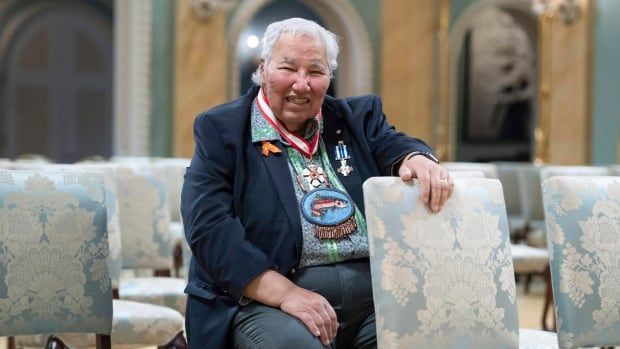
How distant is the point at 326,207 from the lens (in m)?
2.77

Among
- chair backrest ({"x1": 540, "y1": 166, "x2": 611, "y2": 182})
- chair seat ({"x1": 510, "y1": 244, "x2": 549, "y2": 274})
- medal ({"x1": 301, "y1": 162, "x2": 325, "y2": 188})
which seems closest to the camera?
medal ({"x1": 301, "y1": 162, "x2": 325, "y2": 188})

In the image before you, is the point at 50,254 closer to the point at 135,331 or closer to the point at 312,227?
the point at 135,331

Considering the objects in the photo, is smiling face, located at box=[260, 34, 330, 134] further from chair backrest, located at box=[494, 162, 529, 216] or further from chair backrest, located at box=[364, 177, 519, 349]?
chair backrest, located at box=[494, 162, 529, 216]

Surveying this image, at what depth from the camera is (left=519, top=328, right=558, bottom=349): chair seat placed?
310 centimetres

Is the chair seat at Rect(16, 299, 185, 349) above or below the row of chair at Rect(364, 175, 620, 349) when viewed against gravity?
below

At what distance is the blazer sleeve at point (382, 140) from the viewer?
2.90 meters

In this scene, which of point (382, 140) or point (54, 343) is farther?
point (54, 343)

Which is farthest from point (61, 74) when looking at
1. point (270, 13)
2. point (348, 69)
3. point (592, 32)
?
point (592, 32)

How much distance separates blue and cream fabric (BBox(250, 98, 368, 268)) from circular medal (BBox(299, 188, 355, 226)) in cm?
2

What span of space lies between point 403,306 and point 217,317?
1.57 ft

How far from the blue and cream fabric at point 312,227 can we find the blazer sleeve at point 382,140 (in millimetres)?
151

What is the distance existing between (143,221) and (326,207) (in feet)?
6.76

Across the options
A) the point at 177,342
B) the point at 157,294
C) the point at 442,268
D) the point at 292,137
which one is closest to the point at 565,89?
the point at 157,294

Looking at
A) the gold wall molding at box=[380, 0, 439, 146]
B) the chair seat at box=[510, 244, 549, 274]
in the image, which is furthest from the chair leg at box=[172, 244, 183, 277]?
the gold wall molding at box=[380, 0, 439, 146]
